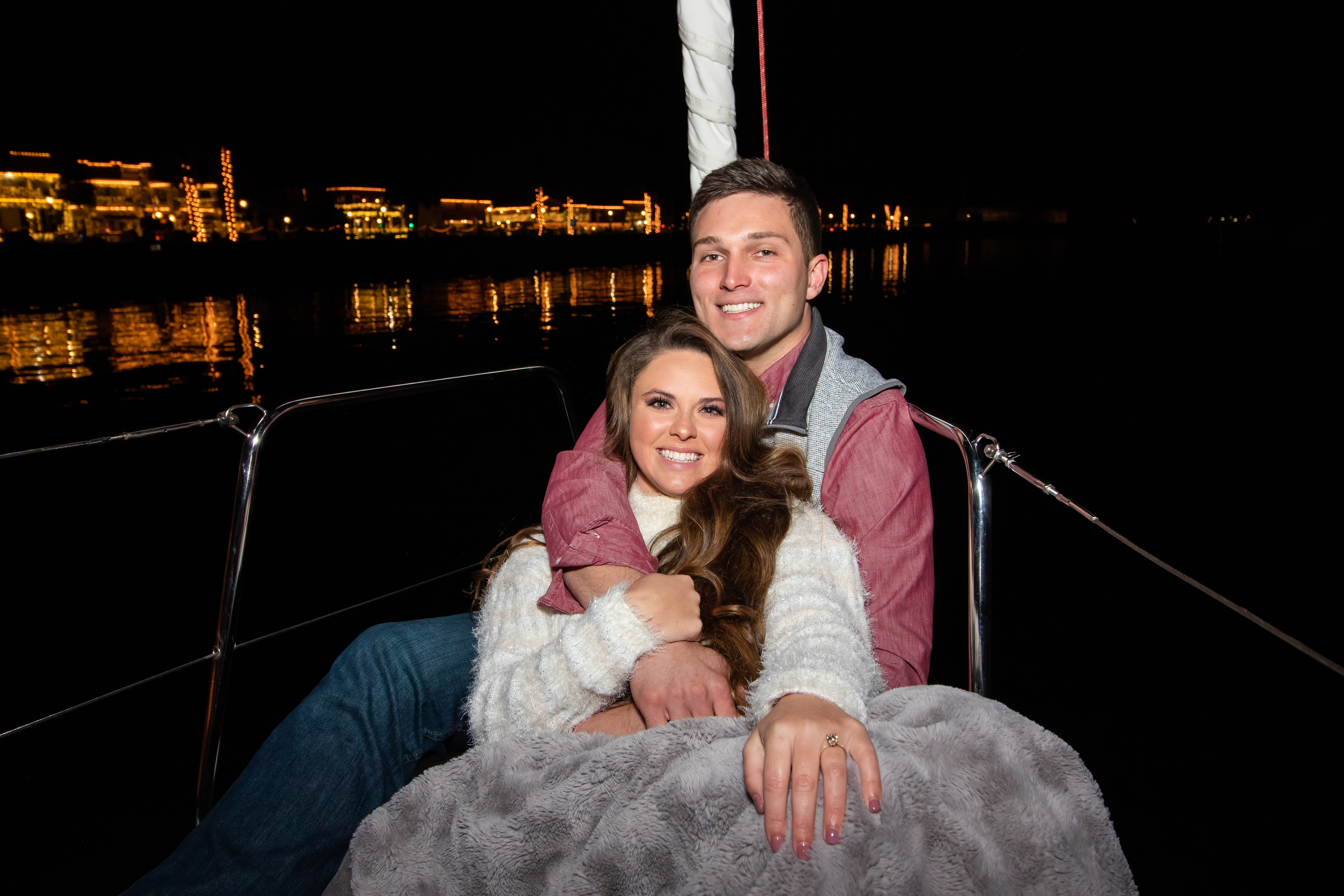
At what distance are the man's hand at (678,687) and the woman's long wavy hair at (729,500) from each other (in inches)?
3.0

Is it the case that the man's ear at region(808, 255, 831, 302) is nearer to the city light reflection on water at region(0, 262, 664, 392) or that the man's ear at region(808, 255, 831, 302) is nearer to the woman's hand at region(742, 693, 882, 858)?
the woman's hand at region(742, 693, 882, 858)

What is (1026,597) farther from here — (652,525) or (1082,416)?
(1082,416)

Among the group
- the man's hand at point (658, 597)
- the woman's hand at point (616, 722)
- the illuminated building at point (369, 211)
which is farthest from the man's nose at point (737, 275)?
the illuminated building at point (369, 211)

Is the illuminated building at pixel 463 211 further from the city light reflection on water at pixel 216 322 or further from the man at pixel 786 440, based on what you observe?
the man at pixel 786 440

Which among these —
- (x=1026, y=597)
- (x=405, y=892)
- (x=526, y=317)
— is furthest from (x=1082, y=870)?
(x=526, y=317)

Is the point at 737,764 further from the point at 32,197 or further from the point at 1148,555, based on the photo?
the point at 32,197

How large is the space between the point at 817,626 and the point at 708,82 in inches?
83.5

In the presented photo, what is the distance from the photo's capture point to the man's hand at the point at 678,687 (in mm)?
1452

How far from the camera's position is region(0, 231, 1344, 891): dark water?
307cm

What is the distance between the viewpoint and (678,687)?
147 centimetres

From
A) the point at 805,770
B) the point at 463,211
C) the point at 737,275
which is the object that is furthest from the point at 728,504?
the point at 463,211

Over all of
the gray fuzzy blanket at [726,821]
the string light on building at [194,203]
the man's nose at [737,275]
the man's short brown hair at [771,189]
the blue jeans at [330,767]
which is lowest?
the blue jeans at [330,767]

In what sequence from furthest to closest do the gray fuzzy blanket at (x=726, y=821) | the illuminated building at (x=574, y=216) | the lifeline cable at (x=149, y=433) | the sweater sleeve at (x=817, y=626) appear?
1. the illuminated building at (x=574, y=216)
2. the lifeline cable at (x=149, y=433)
3. the sweater sleeve at (x=817, y=626)
4. the gray fuzzy blanket at (x=726, y=821)

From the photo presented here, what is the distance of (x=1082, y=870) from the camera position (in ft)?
3.42
